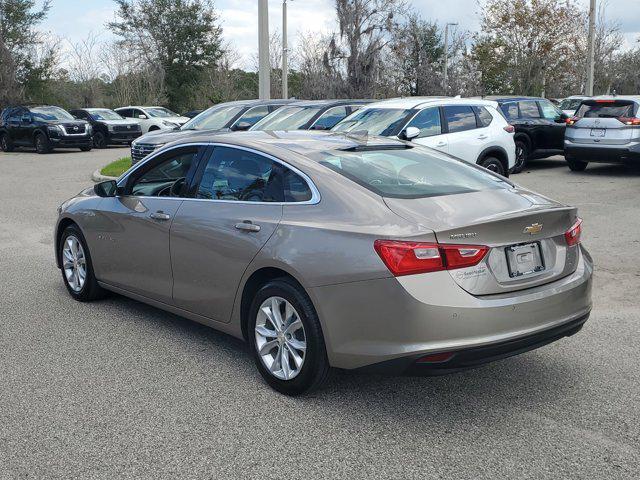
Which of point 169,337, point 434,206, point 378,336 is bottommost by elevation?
point 169,337

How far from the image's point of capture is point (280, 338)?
173 inches

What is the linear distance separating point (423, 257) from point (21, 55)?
38.2m

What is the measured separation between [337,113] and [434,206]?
1069 centimetres

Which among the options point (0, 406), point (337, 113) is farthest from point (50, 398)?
point (337, 113)

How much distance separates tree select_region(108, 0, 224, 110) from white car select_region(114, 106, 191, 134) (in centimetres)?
1466

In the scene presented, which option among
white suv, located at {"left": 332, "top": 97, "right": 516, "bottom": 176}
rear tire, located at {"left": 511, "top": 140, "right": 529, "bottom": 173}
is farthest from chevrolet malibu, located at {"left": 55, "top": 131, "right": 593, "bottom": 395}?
rear tire, located at {"left": 511, "top": 140, "right": 529, "bottom": 173}

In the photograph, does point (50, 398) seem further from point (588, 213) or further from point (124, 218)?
point (588, 213)

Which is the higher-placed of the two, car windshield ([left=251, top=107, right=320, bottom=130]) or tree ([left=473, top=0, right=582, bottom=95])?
tree ([left=473, top=0, right=582, bottom=95])

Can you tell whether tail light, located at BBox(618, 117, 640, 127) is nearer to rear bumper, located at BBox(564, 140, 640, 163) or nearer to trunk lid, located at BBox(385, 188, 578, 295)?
rear bumper, located at BBox(564, 140, 640, 163)

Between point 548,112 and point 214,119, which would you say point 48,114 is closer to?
point 214,119

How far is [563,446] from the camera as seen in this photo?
12.2ft

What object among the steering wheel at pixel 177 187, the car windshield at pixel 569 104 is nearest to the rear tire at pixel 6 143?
the car windshield at pixel 569 104

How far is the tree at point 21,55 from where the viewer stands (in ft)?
118

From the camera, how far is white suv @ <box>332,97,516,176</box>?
12016 mm
